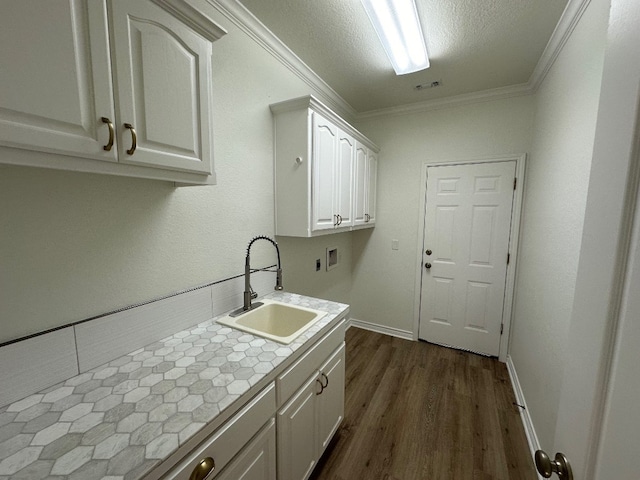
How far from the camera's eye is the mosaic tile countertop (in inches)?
24.3

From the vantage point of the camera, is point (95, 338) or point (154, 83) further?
point (95, 338)

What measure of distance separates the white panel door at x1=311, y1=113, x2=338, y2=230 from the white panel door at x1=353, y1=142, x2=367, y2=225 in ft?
1.43

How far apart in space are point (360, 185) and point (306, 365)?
175 cm

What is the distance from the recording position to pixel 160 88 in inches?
34.0

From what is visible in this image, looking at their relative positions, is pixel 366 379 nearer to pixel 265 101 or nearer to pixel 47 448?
pixel 47 448

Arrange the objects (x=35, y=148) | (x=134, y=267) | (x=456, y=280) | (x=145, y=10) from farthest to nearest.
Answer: (x=456, y=280), (x=134, y=267), (x=145, y=10), (x=35, y=148)

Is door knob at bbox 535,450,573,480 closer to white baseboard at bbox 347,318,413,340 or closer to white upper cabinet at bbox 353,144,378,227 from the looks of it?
white upper cabinet at bbox 353,144,378,227

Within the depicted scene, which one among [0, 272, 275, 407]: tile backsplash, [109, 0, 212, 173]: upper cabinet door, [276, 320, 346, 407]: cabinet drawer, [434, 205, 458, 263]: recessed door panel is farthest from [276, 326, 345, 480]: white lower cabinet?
[434, 205, 458, 263]: recessed door panel

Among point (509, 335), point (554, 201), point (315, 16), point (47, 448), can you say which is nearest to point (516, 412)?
point (509, 335)

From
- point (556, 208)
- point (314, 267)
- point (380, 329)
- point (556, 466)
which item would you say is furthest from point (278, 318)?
point (380, 329)

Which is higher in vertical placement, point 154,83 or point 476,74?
point 476,74

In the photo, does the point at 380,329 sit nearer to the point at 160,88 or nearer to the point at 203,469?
the point at 203,469

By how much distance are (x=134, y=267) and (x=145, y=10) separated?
0.92 meters

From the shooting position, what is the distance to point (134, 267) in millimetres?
1109
